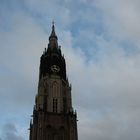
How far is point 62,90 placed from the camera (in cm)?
9925

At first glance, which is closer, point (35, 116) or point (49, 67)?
point (35, 116)

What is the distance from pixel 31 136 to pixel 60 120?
8.54 metres

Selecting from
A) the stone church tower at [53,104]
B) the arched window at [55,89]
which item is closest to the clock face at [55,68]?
the stone church tower at [53,104]

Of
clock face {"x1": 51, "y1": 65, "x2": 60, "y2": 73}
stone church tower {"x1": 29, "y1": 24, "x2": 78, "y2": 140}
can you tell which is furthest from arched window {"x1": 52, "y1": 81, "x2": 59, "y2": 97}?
clock face {"x1": 51, "y1": 65, "x2": 60, "y2": 73}

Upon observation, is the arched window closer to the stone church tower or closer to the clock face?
the stone church tower

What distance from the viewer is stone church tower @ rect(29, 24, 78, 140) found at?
296 feet

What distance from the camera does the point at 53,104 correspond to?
9525 cm

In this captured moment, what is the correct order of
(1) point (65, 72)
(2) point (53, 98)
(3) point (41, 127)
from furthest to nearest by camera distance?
(1) point (65, 72) → (2) point (53, 98) → (3) point (41, 127)

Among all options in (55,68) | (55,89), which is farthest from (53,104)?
(55,68)

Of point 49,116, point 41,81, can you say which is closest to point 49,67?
point 41,81

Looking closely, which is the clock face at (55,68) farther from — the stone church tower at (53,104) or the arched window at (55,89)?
the arched window at (55,89)

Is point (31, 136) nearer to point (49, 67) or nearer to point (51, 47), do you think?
point (49, 67)

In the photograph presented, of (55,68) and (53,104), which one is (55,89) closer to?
(53,104)

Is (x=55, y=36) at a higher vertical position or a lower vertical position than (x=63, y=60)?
higher
